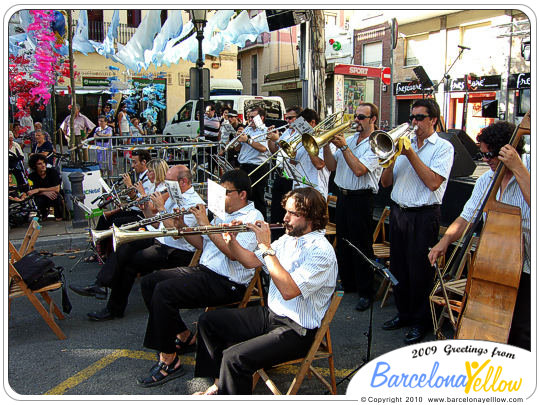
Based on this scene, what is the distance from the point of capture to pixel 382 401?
2.36m

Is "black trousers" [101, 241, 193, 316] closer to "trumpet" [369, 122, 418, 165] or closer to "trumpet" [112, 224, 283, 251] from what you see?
"trumpet" [112, 224, 283, 251]

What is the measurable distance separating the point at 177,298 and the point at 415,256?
6.36 ft

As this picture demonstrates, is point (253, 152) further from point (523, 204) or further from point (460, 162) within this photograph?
point (523, 204)

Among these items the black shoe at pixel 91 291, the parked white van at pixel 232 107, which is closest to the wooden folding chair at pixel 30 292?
the black shoe at pixel 91 291

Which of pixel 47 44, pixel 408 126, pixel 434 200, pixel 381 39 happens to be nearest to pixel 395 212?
pixel 434 200

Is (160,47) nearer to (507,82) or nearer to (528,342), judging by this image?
(507,82)

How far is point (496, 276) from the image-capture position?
105 inches

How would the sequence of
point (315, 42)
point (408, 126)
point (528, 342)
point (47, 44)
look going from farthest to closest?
point (47, 44) < point (315, 42) < point (408, 126) < point (528, 342)

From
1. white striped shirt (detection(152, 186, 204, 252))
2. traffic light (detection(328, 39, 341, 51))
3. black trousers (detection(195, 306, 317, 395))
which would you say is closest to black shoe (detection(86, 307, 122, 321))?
white striped shirt (detection(152, 186, 204, 252))

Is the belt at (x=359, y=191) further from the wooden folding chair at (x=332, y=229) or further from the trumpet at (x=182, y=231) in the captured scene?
the trumpet at (x=182, y=231)

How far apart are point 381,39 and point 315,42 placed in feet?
52.7

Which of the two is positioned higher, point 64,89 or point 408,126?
point 64,89

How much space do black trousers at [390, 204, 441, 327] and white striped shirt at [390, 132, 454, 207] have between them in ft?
0.31

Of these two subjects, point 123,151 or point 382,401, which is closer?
point 382,401
